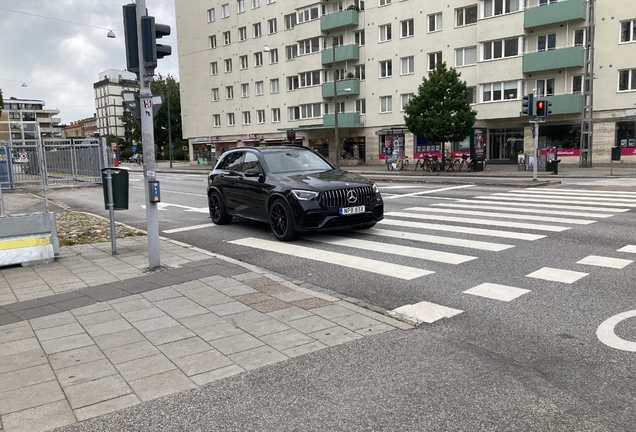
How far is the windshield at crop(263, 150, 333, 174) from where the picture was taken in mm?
10266

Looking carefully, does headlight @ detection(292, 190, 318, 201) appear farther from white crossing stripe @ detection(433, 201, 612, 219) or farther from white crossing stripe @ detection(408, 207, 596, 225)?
white crossing stripe @ detection(433, 201, 612, 219)

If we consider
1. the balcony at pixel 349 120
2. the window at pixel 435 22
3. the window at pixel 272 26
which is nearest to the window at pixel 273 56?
the window at pixel 272 26

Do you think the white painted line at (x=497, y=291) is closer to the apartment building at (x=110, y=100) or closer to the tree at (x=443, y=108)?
the tree at (x=443, y=108)

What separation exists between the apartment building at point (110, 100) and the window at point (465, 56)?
12320cm

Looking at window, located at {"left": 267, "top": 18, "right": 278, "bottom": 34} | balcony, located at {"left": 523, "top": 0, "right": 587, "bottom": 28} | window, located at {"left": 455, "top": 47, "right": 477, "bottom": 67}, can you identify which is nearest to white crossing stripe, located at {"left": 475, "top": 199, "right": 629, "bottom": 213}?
balcony, located at {"left": 523, "top": 0, "right": 587, "bottom": 28}

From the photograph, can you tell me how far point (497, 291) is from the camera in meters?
6.00

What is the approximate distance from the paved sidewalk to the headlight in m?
2.17

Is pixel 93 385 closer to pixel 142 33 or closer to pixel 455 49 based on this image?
pixel 142 33

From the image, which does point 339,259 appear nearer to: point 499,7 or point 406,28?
point 499,7

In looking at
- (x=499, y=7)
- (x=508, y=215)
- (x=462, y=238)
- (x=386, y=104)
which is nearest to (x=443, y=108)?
(x=499, y=7)

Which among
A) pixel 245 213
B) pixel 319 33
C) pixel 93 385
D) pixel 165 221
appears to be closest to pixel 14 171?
pixel 165 221

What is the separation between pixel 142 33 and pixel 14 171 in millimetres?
16780

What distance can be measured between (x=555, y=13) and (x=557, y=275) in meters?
33.3

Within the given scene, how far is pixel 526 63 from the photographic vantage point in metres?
35.7
